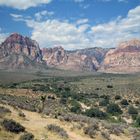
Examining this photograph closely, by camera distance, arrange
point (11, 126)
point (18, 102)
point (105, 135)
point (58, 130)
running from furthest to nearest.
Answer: point (18, 102) < point (105, 135) < point (58, 130) < point (11, 126)

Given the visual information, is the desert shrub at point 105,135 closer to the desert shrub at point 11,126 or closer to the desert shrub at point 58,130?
the desert shrub at point 58,130

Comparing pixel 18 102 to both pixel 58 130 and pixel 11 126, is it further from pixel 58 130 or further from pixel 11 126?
pixel 11 126

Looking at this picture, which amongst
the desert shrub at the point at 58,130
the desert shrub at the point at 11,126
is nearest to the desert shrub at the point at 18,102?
the desert shrub at the point at 58,130

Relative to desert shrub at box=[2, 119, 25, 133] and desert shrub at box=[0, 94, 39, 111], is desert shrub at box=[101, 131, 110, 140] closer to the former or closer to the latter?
desert shrub at box=[2, 119, 25, 133]

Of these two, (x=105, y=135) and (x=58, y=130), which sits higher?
(x=58, y=130)

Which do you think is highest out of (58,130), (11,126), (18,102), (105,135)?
(11,126)

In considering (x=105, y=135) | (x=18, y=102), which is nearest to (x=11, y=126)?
(x=105, y=135)

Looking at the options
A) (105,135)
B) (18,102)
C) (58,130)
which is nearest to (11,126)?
(58,130)

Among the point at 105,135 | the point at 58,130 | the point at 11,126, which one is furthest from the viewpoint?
the point at 105,135

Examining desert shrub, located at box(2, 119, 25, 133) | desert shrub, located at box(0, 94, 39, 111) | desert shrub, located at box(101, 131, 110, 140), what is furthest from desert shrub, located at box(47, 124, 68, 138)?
desert shrub, located at box(0, 94, 39, 111)

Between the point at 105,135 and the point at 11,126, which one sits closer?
the point at 11,126

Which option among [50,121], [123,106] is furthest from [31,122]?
[123,106]

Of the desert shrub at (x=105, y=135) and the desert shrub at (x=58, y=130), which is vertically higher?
the desert shrub at (x=58, y=130)

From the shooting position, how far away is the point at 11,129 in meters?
20.4
